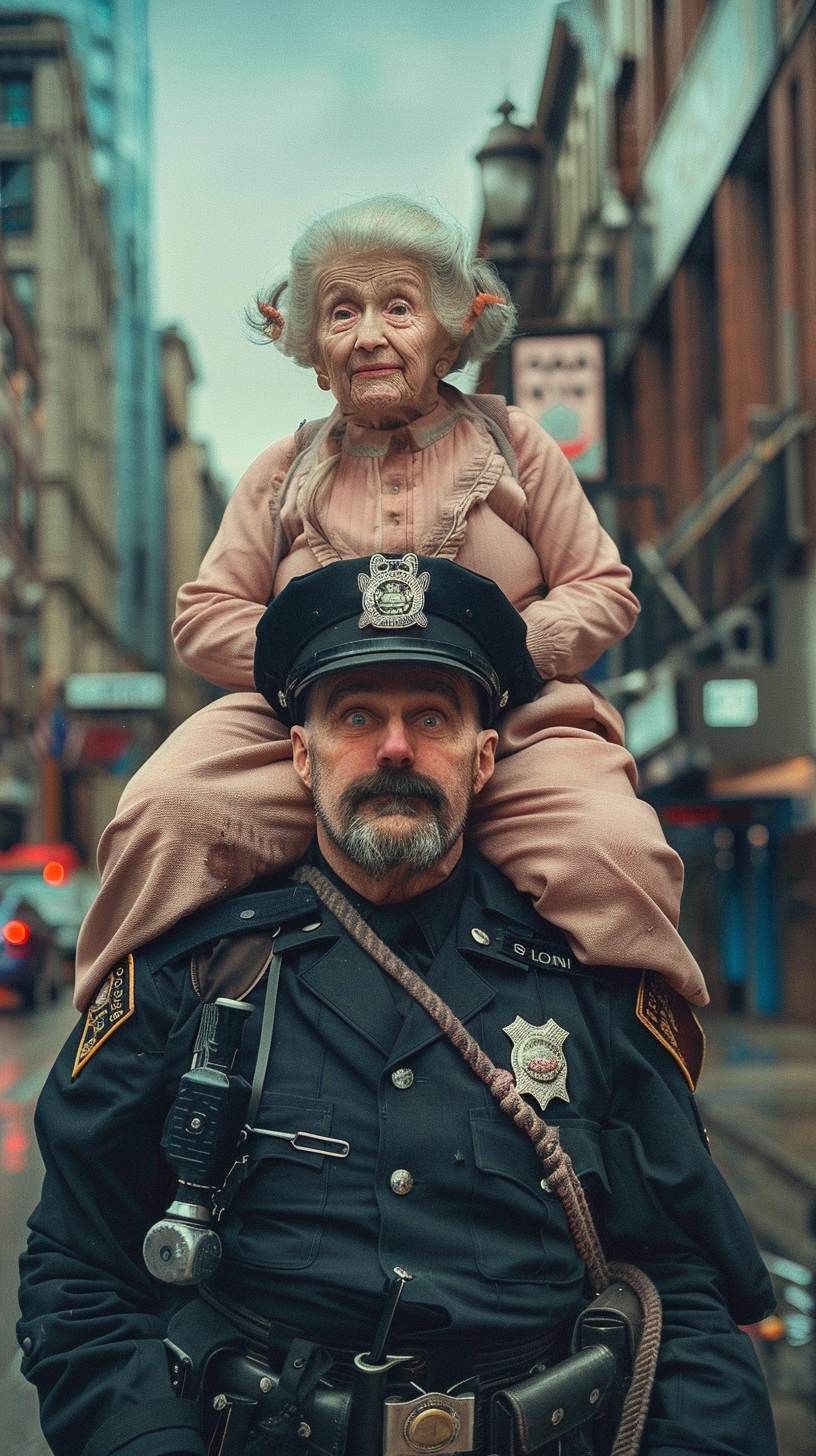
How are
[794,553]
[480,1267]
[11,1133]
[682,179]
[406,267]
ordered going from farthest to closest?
[682,179], [794,553], [11,1133], [406,267], [480,1267]

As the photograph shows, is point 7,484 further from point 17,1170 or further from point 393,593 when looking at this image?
point 393,593

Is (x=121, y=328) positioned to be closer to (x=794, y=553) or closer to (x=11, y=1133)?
(x=11, y=1133)

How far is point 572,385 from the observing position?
1132cm

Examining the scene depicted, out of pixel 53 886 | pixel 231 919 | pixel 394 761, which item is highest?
pixel 394 761

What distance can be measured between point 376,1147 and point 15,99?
8.96 feet

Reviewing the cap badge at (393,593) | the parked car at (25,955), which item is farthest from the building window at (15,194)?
the parked car at (25,955)

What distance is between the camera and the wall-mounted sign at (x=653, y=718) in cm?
1520

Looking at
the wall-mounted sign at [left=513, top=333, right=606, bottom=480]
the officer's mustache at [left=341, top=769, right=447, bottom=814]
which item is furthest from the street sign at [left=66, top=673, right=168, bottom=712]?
the officer's mustache at [left=341, top=769, right=447, bottom=814]

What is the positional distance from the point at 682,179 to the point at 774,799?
22.6 ft

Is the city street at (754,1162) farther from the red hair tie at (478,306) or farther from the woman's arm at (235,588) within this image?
the red hair tie at (478,306)

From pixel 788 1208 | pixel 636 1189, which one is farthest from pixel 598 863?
pixel 788 1208

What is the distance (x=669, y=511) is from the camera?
736 inches

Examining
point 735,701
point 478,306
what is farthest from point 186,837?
point 735,701

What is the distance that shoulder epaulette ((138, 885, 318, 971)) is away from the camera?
A: 2684 millimetres
